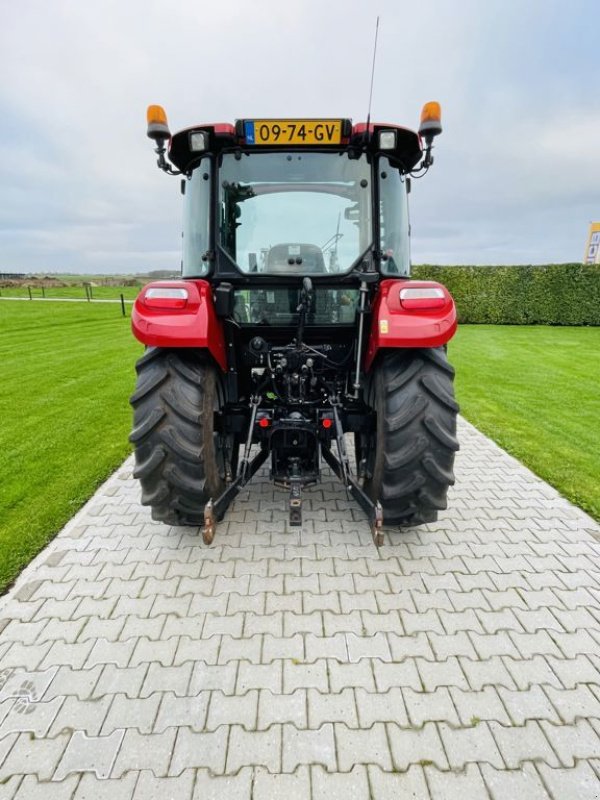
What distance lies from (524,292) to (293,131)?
52.7 feet

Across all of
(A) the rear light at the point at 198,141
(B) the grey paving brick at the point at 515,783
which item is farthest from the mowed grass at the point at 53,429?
(A) the rear light at the point at 198,141

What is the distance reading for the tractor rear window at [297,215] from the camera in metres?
2.75

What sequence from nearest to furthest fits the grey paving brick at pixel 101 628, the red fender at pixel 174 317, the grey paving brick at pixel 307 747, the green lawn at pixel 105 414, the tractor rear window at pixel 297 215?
1. the grey paving brick at pixel 307 747
2. the grey paving brick at pixel 101 628
3. the red fender at pixel 174 317
4. the tractor rear window at pixel 297 215
5. the green lawn at pixel 105 414

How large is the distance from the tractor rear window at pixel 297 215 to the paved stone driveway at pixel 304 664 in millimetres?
1834

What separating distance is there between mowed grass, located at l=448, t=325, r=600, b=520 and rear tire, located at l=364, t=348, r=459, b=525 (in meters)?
1.76

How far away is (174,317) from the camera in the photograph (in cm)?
248

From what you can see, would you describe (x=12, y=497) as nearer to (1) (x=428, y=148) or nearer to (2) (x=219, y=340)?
(2) (x=219, y=340)

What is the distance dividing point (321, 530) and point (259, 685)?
1.28 meters

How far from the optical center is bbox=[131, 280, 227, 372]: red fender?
2447 millimetres

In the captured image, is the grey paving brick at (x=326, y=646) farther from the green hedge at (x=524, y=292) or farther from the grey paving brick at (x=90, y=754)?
the green hedge at (x=524, y=292)

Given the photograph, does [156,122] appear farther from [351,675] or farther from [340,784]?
[340,784]

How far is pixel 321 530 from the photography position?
310cm

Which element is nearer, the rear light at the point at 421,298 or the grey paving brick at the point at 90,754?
the grey paving brick at the point at 90,754

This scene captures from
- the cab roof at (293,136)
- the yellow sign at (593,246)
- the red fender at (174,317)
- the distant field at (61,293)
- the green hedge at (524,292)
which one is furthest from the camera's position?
the distant field at (61,293)
